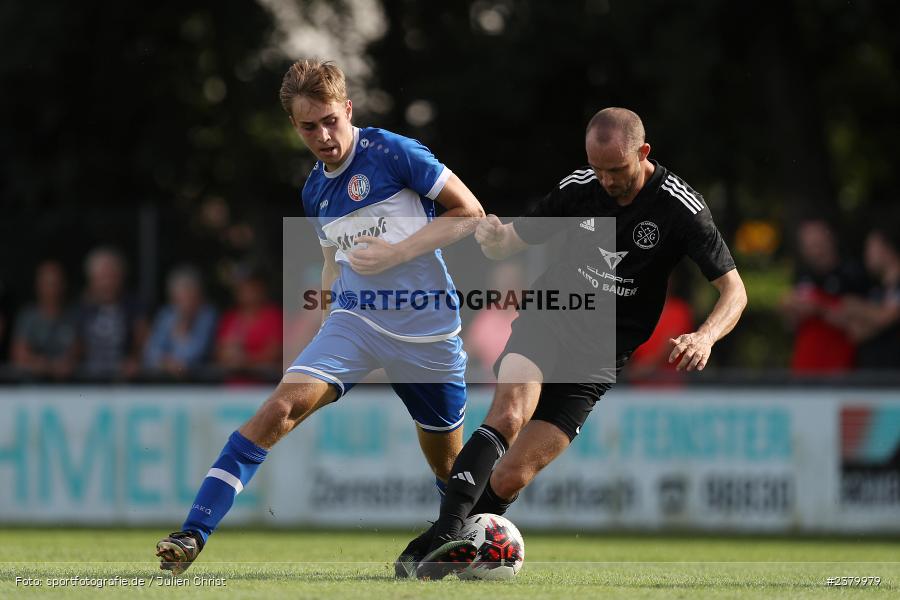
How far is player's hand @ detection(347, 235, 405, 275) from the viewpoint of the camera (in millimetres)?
6945

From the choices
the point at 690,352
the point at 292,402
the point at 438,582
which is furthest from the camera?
the point at 292,402

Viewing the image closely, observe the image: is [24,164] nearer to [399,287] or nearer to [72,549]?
[72,549]

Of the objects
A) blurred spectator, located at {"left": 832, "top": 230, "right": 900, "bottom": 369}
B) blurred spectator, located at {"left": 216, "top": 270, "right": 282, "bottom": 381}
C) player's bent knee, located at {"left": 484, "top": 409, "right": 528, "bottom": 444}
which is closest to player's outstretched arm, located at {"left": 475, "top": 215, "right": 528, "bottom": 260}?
player's bent knee, located at {"left": 484, "top": 409, "right": 528, "bottom": 444}

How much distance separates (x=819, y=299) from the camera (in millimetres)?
12383

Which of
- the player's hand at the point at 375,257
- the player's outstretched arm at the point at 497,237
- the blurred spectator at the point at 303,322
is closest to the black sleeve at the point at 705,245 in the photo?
the player's outstretched arm at the point at 497,237

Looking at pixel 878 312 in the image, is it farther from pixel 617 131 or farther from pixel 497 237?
pixel 617 131

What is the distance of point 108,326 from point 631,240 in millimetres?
7542

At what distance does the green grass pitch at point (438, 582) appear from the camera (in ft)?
20.3

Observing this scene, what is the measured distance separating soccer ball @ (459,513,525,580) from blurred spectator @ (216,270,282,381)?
6.19 meters

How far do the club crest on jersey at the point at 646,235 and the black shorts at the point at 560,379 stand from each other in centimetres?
58

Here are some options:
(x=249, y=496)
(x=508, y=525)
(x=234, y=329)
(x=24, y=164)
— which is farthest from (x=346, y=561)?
(x=24, y=164)

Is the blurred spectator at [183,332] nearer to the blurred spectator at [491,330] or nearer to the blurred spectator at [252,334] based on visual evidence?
the blurred spectator at [252,334]

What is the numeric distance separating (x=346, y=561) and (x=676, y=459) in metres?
4.64

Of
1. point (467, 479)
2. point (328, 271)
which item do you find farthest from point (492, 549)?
point (328, 271)
